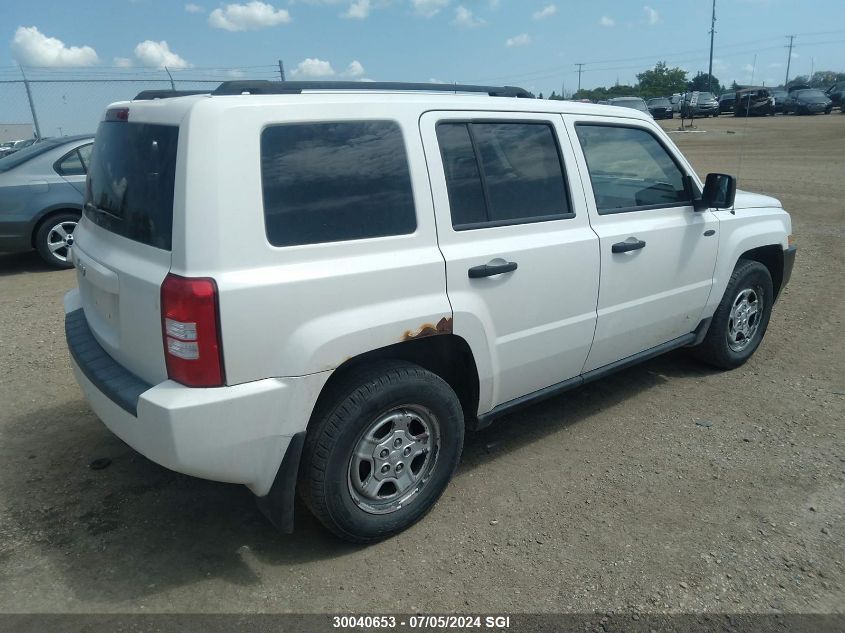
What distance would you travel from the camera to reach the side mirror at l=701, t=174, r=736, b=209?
4156mm

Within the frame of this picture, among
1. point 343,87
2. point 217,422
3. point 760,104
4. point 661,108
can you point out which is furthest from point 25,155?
point 661,108

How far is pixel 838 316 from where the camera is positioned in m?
6.14

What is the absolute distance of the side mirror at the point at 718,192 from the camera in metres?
4.16

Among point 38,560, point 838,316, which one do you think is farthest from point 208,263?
point 838,316

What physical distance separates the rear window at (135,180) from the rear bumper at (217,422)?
0.59m

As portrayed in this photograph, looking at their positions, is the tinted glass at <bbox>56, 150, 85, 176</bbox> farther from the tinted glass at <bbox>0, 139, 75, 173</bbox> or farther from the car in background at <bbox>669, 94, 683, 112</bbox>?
the car in background at <bbox>669, 94, 683, 112</bbox>

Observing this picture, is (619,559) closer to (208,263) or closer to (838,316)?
(208,263)

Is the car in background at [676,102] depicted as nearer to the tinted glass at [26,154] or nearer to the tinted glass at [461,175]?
the tinted glass at [26,154]

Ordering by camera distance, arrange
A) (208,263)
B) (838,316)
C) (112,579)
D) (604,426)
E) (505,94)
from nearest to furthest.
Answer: (208,263)
(112,579)
(505,94)
(604,426)
(838,316)

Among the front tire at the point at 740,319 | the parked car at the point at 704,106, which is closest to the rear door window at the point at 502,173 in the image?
the front tire at the point at 740,319

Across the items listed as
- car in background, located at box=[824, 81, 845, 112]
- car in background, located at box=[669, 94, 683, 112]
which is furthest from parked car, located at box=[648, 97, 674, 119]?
car in background, located at box=[824, 81, 845, 112]

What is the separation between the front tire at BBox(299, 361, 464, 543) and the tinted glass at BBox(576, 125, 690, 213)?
1.55m

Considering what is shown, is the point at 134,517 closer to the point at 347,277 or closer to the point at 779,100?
the point at 347,277

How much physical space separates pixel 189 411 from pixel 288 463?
470 millimetres
